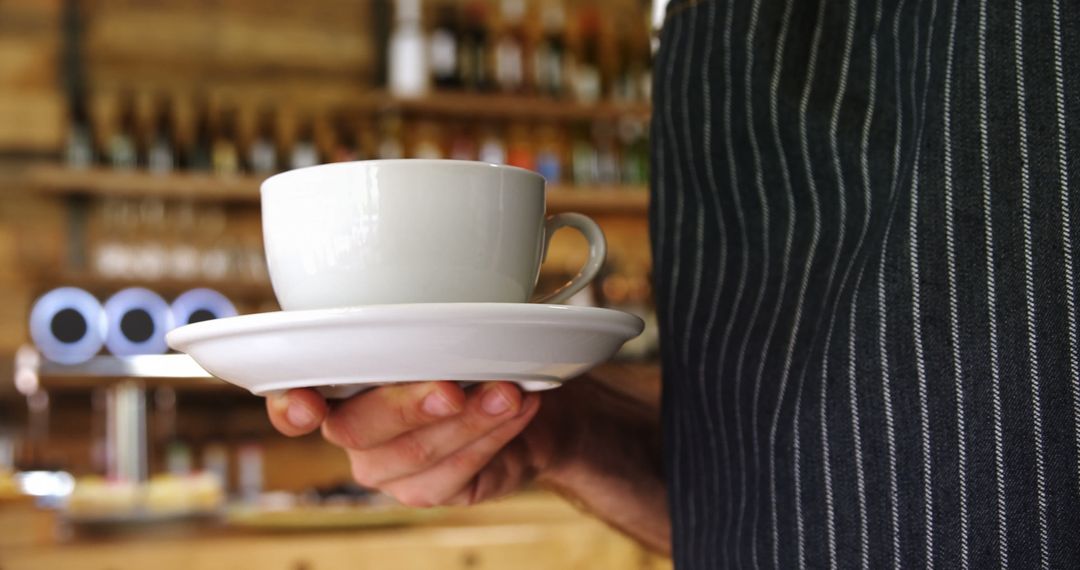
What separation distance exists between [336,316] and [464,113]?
3.08m

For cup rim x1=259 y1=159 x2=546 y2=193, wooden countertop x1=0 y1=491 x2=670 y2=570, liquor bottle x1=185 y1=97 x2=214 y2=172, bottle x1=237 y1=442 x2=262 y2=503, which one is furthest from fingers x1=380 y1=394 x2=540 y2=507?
liquor bottle x1=185 y1=97 x2=214 y2=172

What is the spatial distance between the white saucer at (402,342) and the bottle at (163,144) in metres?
2.73

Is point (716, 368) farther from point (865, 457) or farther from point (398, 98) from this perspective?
point (398, 98)

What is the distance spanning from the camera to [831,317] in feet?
2.00

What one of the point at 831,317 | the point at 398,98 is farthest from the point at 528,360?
the point at 398,98

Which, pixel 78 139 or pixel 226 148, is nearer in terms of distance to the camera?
pixel 78 139

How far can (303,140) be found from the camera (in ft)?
10.7

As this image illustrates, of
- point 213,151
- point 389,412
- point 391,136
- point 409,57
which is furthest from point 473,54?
point 389,412

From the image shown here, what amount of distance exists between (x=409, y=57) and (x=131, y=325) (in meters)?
1.05

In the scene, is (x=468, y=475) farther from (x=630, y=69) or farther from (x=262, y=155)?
(x=630, y=69)

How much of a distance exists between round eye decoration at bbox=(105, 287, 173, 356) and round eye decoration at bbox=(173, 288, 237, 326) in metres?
0.05

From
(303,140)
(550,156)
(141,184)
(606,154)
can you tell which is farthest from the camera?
(606,154)

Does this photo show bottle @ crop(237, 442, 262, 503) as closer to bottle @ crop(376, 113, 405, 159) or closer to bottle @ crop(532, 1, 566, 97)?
bottle @ crop(376, 113, 405, 159)

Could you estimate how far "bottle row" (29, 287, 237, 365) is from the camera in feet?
9.86
